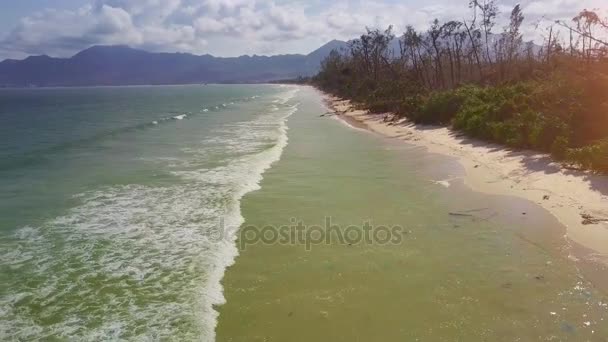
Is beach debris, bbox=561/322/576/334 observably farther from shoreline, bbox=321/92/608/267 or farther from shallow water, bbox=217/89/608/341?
shoreline, bbox=321/92/608/267

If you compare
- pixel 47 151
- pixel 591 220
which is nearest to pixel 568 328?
pixel 591 220

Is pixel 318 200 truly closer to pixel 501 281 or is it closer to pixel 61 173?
pixel 501 281

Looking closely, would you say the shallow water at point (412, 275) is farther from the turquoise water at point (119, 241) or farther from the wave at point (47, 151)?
the wave at point (47, 151)

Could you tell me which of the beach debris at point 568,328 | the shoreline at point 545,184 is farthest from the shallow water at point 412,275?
the shoreline at point 545,184

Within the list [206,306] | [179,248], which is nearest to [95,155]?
[179,248]

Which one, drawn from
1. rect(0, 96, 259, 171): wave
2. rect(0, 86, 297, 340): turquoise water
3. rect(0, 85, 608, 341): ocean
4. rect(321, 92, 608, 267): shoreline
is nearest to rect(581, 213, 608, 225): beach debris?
rect(321, 92, 608, 267): shoreline
